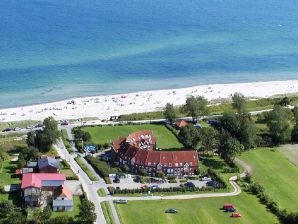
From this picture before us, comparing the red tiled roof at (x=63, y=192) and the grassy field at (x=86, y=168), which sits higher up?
the grassy field at (x=86, y=168)

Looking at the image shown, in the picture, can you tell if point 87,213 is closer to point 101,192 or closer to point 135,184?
point 101,192

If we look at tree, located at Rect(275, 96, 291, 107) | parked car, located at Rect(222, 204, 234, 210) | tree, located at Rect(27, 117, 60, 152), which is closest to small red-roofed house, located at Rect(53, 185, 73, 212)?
tree, located at Rect(27, 117, 60, 152)

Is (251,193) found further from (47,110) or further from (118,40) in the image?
(118,40)

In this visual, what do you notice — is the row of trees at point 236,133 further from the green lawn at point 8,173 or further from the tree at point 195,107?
the green lawn at point 8,173

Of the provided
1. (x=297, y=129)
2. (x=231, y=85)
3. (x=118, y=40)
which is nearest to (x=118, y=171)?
(x=297, y=129)

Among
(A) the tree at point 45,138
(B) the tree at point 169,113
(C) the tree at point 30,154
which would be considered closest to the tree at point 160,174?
(A) the tree at point 45,138

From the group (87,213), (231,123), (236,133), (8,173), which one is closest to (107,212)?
(87,213)

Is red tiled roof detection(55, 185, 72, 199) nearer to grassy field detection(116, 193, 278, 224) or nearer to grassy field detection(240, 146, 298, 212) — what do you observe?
grassy field detection(116, 193, 278, 224)

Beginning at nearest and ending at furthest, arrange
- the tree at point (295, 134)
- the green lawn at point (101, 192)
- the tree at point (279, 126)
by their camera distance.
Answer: the green lawn at point (101, 192), the tree at point (279, 126), the tree at point (295, 134)
